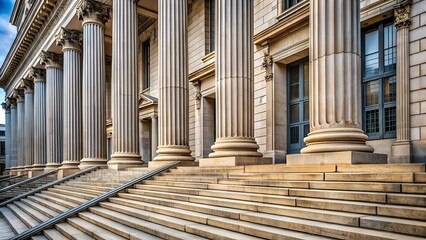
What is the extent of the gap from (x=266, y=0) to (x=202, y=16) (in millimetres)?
4948

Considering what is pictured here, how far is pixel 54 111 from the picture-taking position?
898 inches

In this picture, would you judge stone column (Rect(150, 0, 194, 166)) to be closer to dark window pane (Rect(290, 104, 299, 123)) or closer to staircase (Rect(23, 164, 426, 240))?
staircase (Rect(23, 164, 426, 240))

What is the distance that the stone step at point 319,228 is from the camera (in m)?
3.92

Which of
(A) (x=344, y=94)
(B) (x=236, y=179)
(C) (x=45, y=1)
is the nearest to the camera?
(A) (x=344, y=94)

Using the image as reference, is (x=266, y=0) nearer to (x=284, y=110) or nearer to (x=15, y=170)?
(x=284, y=110)

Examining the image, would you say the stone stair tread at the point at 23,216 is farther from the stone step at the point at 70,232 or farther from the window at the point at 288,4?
the window at the point at 288,4

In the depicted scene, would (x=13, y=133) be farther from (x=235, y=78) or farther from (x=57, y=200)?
(x=235, y=78)

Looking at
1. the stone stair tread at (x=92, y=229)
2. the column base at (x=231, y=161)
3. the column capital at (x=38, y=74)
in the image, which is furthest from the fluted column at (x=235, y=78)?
the column capital at (x=38, y=74)

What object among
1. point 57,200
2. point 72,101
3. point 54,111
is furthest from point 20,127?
point 57,200

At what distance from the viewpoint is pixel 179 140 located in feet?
39.4

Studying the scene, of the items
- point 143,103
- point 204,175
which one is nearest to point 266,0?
point 204,175

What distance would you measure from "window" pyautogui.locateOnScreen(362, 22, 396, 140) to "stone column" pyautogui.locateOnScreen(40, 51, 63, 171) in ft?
62.6

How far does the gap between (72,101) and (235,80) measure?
12.9m

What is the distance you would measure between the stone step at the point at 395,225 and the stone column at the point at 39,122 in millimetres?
24942
